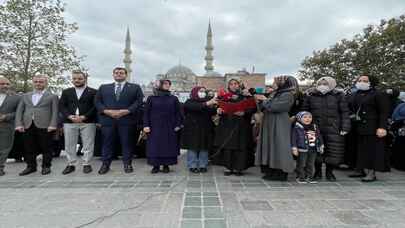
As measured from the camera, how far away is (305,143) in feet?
17.0

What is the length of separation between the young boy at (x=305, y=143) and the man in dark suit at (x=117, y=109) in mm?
2932

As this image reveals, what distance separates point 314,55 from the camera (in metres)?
21.5

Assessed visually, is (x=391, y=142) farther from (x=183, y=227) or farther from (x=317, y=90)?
(x=183, y=227)

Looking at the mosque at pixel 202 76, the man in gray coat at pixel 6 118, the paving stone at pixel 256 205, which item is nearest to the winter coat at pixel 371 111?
the paving stone at pixel 256 205

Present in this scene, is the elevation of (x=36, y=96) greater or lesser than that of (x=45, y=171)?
greater

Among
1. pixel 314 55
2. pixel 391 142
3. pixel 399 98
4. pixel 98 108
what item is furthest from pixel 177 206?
pixel 314 55

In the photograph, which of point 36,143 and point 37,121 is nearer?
point 37,121

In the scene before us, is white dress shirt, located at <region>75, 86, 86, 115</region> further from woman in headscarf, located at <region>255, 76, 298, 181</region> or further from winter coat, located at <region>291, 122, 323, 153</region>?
winter coat, located at <region>291, 122, 323, 153</region>

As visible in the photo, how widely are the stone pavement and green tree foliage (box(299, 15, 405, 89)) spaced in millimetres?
14365

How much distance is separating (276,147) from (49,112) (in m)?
4.12

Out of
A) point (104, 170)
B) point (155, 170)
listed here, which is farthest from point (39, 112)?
point (155, 170)

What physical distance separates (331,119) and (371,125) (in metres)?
0.64

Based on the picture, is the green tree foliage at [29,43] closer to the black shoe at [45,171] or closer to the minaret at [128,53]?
the black shoe at [45,171]

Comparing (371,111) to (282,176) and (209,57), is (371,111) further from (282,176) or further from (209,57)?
(209,57)
